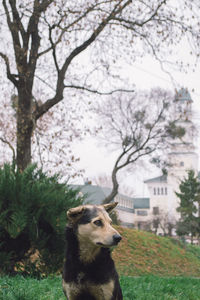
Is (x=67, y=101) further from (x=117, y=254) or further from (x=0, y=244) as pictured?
(x=0, y=244)

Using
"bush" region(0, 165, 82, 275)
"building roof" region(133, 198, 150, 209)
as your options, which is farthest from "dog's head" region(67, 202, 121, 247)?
"building roof" region(133, 198, 150, 209)

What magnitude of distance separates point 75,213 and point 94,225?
220 millimetres

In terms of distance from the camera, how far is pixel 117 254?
1484 cm

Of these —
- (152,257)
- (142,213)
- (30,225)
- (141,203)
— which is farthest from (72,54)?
(141,203)

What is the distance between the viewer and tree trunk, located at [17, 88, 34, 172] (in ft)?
51.6

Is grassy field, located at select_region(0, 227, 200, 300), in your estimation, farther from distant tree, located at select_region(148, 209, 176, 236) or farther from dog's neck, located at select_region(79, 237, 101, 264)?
distant tree, located at select_region(148, 209, 176, 236)

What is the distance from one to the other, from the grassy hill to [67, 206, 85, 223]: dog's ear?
31.5 ft

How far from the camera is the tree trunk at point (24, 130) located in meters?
15.7

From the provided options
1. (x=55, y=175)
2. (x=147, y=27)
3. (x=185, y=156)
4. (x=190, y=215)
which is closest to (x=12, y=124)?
(x=147, y=27)

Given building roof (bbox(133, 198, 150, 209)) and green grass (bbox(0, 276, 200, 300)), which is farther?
building roof (bbox(133, 198, 150, 209))

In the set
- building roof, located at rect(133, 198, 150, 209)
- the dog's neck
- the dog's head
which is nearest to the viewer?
the dog's head

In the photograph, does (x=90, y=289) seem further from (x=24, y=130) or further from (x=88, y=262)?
(x=24, y=130)

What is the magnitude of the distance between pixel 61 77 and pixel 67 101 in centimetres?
480

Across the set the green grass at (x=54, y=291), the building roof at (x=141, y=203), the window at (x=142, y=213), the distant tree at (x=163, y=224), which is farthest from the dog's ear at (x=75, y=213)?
the building roof at (x=141, y=203)
